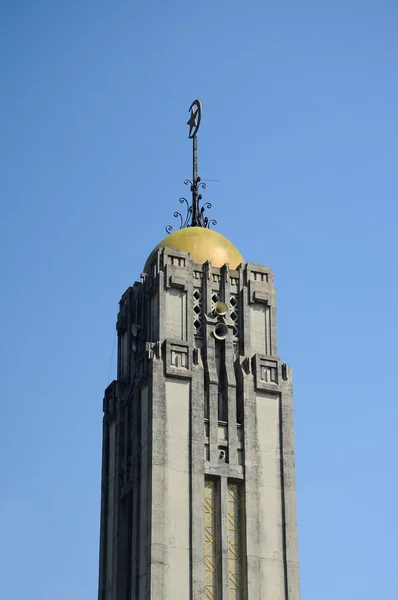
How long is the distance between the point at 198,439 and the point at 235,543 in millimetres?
4468

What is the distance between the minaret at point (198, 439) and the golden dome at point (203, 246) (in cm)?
6

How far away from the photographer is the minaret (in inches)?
2061

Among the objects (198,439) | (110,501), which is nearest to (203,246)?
(198,439)

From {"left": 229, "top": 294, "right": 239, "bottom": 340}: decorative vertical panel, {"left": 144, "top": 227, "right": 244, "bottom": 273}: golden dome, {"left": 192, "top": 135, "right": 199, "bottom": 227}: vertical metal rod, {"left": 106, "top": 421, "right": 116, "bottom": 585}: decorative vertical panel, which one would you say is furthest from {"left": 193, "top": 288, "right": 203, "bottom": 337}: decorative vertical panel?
{"left": 192, "top": 135, "right": 199, "bottom": 227}: vertical metal rod

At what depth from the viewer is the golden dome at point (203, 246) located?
197 feet

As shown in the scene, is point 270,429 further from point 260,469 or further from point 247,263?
point 247,263

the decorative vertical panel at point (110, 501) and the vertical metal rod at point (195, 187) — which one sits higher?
the vertical metal rod at point (195, 187)

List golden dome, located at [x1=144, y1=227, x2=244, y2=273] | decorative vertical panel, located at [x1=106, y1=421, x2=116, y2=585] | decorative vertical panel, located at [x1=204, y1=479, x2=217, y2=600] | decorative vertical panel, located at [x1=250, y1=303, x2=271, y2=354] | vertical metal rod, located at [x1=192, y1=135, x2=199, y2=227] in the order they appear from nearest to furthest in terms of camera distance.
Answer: decorative vertical panel, located at [x1=204, y1=479, x2=217, y2=600], decorative vertical panel, located at [x1=106, y1=421, x2=116, y2=585], decorative vertical panel, located at [x1=250, y1=303, x2=271, y2=354], golden dome, located at [x1=144, y1=227, x2=244, y2=273], vertical metal rod, located at [x1=192, y1=135, x2=199, y2=227]

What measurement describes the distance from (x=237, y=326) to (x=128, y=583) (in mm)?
12143

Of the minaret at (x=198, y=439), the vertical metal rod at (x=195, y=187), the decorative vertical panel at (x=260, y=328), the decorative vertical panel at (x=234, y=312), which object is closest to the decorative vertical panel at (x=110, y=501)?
the minaret at (x=198, y=439)

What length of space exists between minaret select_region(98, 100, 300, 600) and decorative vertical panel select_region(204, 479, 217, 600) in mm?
46

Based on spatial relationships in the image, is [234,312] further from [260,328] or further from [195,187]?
[195,187]

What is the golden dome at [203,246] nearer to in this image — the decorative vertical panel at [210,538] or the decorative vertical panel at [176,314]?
the decorative vertical panel at [176,314]

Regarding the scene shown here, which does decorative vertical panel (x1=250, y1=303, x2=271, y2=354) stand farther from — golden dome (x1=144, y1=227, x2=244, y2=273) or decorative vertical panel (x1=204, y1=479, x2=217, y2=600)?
decorative vertical panel (x1=204, y1=479, x2=217, y2=600)
